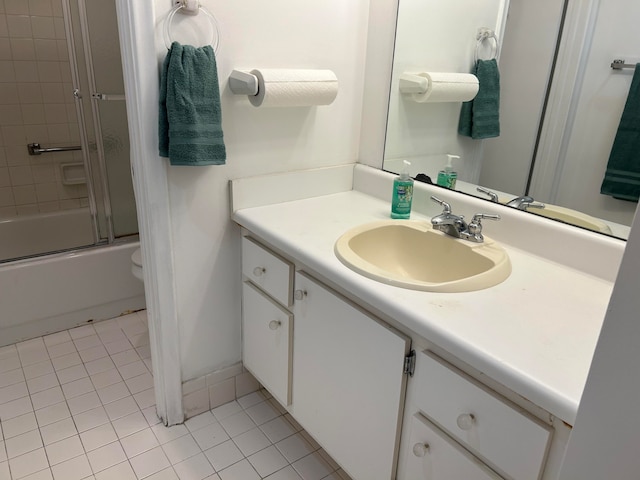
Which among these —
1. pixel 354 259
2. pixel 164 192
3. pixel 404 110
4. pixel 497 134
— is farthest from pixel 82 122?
pixel 497 134

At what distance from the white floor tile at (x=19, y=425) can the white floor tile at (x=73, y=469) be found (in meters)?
0.25

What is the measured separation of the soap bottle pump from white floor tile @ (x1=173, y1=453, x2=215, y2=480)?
4.08 feet

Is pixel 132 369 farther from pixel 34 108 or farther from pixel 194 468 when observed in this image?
pixel 34 108

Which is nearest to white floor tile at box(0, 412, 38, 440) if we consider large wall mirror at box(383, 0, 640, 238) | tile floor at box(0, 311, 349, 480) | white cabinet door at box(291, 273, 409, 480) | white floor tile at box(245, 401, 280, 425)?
tile floor at box(0, 311, 349, 480)

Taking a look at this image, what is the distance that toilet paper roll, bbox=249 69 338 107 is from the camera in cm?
149

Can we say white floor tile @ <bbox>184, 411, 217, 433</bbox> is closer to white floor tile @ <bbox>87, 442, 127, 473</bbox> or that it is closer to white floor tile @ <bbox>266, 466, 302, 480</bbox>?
white floor tile @ <bbox>87, 442, 127, 473</bbox>

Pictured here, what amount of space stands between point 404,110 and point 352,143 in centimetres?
25

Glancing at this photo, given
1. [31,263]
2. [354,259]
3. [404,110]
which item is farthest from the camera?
[31,263]

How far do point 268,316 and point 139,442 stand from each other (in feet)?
2.18

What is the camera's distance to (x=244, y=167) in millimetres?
1681

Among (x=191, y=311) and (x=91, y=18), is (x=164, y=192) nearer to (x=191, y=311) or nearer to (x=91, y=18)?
(x=191, y=311)

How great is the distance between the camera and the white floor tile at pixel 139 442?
5.56 feet

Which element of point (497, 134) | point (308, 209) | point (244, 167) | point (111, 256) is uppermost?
point (497, 134)

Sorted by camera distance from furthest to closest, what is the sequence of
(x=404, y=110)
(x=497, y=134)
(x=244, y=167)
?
(x=404, y=110) < (x=244, y=167) < (x=497, y=134)
